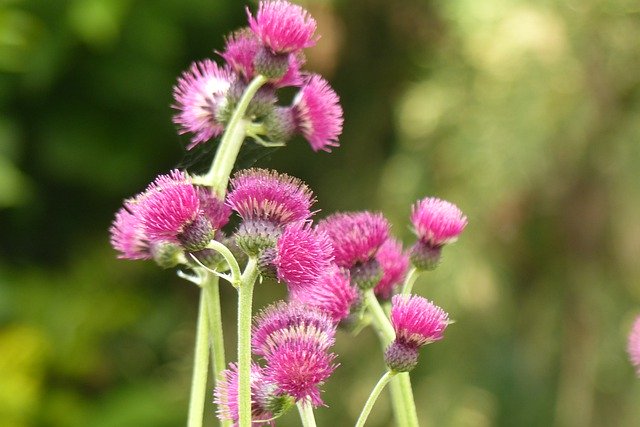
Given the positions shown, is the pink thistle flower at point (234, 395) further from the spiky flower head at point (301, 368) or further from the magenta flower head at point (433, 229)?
the magenta flower head at point (433, 229)

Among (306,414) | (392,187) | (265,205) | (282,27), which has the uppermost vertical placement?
(392,187)

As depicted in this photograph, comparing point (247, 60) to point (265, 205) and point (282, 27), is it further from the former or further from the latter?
point (265, 205)

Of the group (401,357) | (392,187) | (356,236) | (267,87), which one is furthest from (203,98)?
(392,187)

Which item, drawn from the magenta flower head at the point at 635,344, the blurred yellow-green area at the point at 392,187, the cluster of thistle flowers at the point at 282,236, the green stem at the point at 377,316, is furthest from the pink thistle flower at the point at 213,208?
the blurred yellow-green area at the point at 392,187

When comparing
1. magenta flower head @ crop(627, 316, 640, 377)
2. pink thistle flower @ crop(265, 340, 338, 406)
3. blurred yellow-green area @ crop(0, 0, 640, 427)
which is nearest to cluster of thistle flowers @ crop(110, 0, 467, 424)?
pink thistle flower @ crop(265, 340, 338, 406)

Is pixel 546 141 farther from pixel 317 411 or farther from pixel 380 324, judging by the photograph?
pixel 380 324

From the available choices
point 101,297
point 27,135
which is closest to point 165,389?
point 101,297
